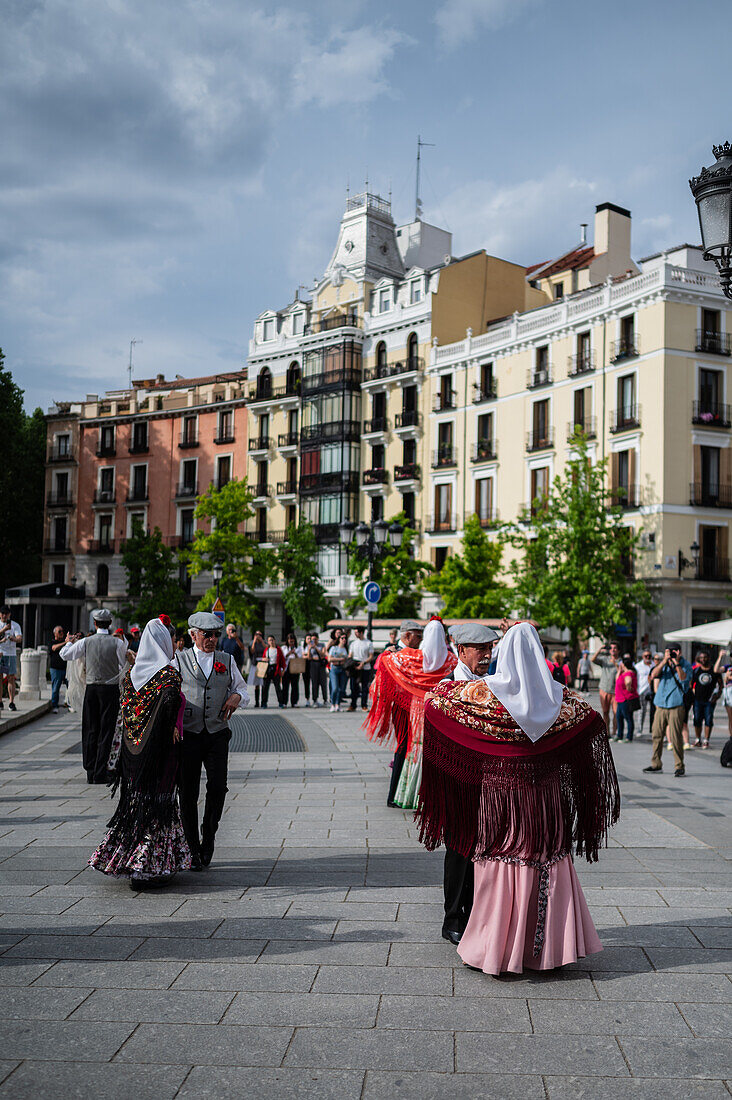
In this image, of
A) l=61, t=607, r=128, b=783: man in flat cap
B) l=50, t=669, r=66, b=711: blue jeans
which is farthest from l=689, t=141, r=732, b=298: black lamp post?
l=50, t=669, r=66, b=711: blue jeans

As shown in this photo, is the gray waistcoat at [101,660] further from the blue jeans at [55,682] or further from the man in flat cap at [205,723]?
the blue jeans at [55,682]

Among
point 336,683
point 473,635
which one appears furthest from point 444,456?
point 473,635

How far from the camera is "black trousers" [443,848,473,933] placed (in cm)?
565

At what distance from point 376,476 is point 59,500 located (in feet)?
Result: 77.2

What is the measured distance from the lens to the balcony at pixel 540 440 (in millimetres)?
43000

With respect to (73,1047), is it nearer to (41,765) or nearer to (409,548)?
(41,765)

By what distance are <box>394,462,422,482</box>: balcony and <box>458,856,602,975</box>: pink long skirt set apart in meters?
44.3

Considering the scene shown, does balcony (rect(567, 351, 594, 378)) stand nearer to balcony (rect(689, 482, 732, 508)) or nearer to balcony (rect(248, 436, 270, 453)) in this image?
balcony (rect(689, 482, 732, 508))

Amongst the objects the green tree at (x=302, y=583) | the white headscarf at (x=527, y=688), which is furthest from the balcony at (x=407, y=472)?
the white headscarf at (x=527, y=688)

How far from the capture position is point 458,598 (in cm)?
4119

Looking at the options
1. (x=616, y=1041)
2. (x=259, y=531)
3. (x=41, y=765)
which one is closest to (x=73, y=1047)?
(x=616, y=1041)

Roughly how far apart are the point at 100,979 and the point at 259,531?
52284mm

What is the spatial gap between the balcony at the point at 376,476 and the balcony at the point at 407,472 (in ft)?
2.09

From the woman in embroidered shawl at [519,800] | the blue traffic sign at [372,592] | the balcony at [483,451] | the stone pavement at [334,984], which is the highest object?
the balcony at [483,451]
